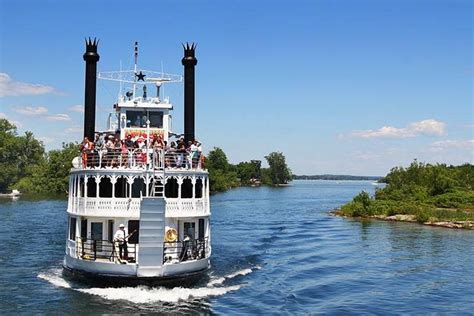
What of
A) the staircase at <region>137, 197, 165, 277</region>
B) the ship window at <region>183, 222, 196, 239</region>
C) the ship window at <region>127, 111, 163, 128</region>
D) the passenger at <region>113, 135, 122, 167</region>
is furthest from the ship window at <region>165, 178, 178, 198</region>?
the ship window at <region>127, 111, 163, 128</region>

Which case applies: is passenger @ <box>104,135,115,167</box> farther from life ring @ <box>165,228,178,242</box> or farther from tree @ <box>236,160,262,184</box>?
tree @ <box>236,160,262,184</box>

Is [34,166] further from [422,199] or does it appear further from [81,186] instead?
[81,186]

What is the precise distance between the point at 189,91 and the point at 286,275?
35.0 ft

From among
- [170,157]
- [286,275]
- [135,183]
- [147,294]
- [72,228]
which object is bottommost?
[286,275]

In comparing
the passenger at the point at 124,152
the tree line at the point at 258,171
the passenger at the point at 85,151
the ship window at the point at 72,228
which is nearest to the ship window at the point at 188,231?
the passenger at the point at 124,152

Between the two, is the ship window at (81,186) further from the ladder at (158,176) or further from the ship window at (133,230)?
the ladder at (158,176)

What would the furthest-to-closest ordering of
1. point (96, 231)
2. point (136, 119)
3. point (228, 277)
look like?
point (136, 119) < point (228, 277) < point (96, 231)

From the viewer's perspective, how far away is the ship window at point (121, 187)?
24233 millimetres

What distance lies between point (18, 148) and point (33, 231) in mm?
78129

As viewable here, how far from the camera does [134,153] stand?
2403 centimetres

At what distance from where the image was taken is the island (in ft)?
188

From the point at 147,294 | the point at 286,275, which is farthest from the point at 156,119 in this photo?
the point at 286,275

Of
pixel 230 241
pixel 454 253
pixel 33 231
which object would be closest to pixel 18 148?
pixel 33 231

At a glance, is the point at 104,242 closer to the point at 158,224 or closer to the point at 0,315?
the point at 158,224
